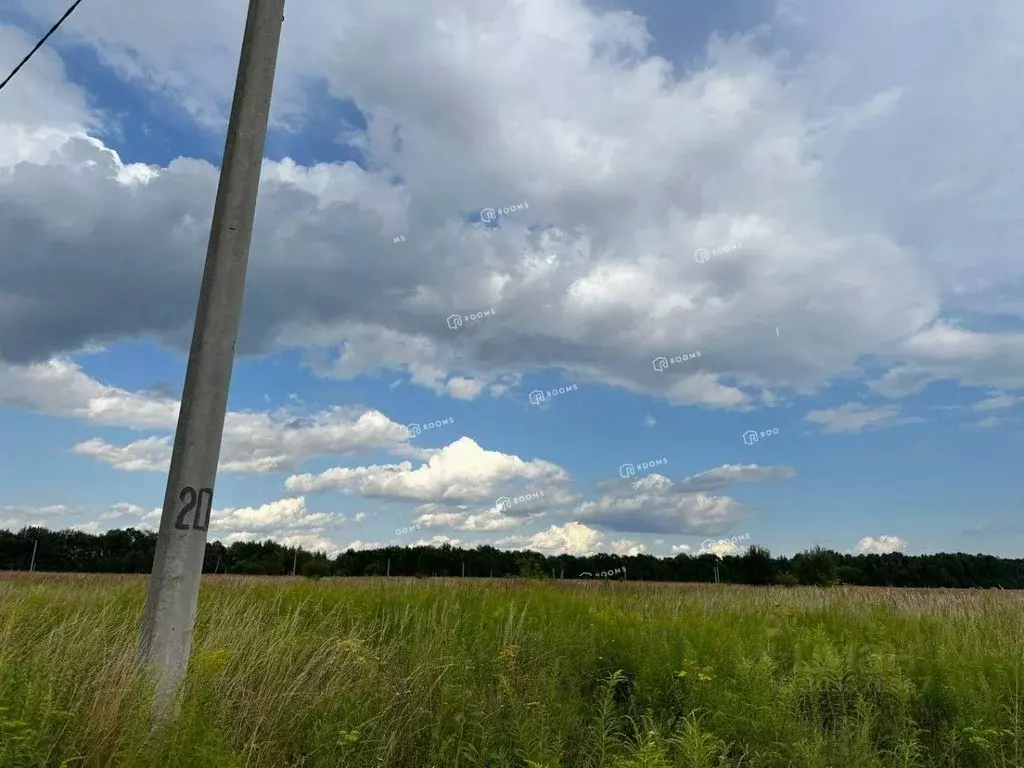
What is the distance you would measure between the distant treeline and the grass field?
2726cm

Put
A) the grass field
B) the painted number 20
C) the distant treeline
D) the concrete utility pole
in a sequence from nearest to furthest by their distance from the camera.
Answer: the grass field < the concrete utility pole < the painted number 20 < the distant treeline

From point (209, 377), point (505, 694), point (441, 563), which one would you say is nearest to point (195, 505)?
point (209, 377)

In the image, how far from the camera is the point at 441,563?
54.9 m

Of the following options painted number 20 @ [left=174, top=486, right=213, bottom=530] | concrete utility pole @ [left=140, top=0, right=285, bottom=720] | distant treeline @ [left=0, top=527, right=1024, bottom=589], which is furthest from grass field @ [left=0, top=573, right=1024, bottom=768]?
distant treeline @ [left=0, top=527, right=1024, bottom=589]

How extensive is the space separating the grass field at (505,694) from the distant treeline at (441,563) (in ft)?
89.4

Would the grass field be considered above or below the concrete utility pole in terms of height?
below

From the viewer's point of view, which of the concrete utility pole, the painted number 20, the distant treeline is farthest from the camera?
the distant treeline

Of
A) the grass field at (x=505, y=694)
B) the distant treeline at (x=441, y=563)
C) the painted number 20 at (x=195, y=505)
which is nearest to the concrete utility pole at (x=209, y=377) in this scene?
the painted number 20 at (x=195, y=505)

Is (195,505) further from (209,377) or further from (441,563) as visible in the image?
(441,563)

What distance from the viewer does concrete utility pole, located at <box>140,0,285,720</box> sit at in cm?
482

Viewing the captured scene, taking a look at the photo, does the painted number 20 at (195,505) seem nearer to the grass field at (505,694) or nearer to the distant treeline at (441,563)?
the grass field at (505,694)

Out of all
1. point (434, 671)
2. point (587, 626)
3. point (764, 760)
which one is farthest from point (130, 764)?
point (587, 626)

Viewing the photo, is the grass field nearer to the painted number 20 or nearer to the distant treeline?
the painted number 20

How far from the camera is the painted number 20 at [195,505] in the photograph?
495cm
